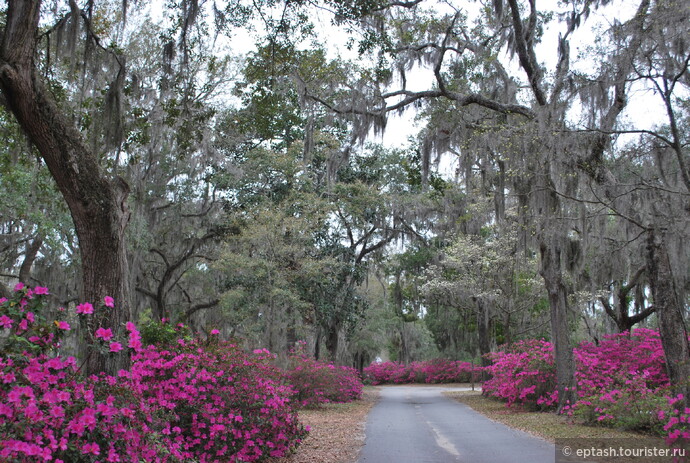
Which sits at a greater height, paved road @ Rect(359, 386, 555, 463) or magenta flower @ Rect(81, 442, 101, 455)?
magenta flower @ Rect(81, 442, 101, 455)

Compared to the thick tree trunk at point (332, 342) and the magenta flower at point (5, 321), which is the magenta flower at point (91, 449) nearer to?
the magenta flower at point (5, 321)

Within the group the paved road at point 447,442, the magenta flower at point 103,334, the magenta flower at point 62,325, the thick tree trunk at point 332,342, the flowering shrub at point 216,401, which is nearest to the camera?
the magenta flower at point 62,325

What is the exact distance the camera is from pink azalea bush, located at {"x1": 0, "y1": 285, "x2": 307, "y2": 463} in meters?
3.02

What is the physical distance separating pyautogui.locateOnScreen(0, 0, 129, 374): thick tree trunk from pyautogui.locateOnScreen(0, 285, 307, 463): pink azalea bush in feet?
1.84

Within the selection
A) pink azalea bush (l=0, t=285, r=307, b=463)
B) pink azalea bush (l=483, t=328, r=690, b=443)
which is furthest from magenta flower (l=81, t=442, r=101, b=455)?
pink azalea bush (l=483, t=328, r=690, b=443)

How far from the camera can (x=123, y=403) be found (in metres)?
3.71

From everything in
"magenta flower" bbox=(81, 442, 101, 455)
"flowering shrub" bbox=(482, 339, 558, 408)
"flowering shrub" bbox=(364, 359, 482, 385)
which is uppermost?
"magenta flower" bbox=(81, 442, 101, 455)

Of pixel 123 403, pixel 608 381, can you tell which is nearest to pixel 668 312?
pixel 608 381

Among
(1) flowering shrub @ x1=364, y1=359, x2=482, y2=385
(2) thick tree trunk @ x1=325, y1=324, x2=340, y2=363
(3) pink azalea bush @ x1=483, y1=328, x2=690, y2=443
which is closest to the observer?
(3) pink azalea bush @ x1=483, y1=328, x2=690, y2=443

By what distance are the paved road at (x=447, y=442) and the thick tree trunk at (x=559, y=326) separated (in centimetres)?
172

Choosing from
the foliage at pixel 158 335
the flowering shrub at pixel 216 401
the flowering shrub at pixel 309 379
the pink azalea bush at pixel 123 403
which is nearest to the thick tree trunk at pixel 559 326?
the flowering shrub at pixel 309 379

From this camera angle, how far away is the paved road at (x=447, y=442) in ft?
20.9

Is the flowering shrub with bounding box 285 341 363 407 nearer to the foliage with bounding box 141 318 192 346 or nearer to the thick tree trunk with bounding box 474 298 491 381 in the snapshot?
the foliage with bounding box 141 318 192 346

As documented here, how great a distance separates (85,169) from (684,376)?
7.22m
